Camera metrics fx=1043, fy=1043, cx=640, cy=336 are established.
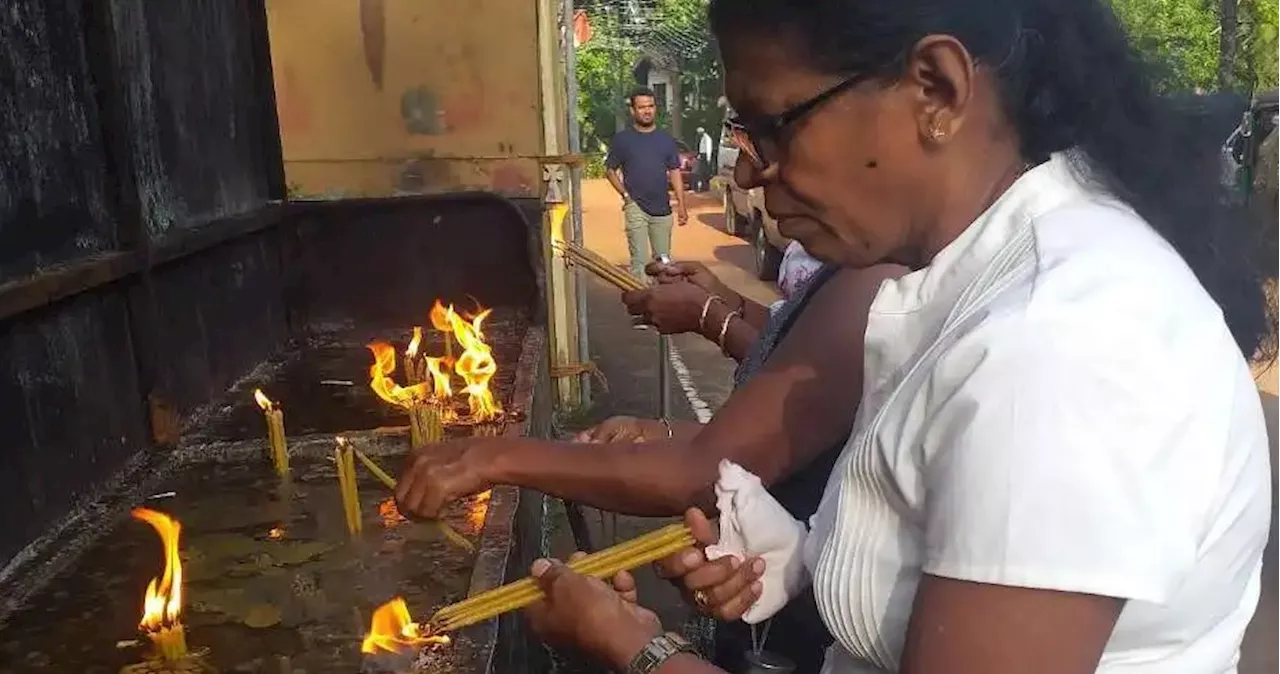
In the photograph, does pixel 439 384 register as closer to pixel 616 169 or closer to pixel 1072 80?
pixel 1072 80

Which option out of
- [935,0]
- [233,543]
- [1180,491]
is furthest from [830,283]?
[233,543]

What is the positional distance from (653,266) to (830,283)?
4.65 feet

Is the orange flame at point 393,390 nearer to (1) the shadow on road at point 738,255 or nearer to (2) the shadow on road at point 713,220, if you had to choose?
(1) the shadow on road at point 738,255

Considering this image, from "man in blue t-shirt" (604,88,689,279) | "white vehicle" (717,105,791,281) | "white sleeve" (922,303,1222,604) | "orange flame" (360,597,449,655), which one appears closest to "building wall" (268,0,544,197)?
"white vehicle" (717,105,791,281)

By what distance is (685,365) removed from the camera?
857cm

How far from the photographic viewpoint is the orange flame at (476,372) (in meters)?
3.43

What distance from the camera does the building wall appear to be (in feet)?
18.1

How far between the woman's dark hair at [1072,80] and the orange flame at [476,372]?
2314mm

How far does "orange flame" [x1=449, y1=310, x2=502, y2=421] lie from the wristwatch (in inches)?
77.4

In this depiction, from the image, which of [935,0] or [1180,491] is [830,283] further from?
[1180,491]

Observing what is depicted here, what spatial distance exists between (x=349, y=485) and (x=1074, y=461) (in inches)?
76.6

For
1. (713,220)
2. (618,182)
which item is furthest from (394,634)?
(713,220)

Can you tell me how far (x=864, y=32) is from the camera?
1.13 m

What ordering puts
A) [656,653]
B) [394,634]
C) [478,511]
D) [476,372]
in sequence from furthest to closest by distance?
1. [476,372]
2. [478,511]
3. [394,634]
4. [656,653]
